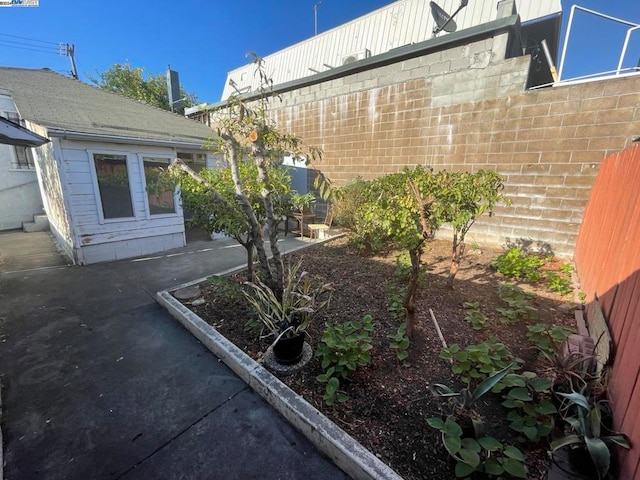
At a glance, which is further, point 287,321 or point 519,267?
point 519,267

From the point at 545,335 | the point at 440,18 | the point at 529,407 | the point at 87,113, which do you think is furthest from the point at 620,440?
the point at 87,113

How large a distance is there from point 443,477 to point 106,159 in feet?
23.0

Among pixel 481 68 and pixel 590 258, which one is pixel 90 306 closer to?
pixel 590 258

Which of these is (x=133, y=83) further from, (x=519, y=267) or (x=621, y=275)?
(x=621, y=275)

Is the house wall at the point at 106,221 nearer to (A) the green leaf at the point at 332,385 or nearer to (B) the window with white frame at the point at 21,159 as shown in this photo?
(A) the green leaf at the point at 332,385

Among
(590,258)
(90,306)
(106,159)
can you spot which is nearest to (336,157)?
(106,159)

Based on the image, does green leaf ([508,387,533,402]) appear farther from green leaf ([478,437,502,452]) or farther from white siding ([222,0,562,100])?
white siding ([222,0,562,100])

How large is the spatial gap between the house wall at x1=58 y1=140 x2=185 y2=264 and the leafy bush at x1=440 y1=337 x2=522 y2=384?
6.42 m

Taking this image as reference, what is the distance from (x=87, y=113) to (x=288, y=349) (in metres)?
7.25

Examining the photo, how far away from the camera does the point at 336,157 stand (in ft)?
25.2

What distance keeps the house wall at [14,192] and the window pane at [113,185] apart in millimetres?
6151

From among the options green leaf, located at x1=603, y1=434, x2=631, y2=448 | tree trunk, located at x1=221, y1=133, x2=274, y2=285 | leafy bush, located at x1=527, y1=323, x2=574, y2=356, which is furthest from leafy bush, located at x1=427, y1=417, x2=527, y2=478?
tree trunk, located at x1=221, y1=133, x2=274, y2=285

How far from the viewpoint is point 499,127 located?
5238mm

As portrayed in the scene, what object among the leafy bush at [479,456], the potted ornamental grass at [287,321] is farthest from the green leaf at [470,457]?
the potted ornamental grass at [287,321]
